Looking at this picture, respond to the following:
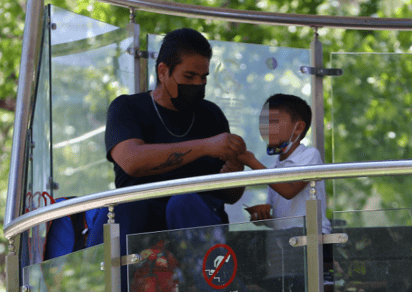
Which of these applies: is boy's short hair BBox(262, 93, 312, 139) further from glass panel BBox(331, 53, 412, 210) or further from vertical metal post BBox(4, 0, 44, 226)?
vertical metal post BBox(4, 0, 44, 226)

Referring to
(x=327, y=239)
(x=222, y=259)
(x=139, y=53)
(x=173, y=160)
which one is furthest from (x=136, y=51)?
(x=327, y=239)

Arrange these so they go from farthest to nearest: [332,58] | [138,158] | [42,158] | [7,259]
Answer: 1. [332,58]
2. [42,158]
3. [138,158]
4. [7,259]

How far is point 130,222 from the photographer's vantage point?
134 inches

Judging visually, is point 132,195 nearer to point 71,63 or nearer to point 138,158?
point 138,158

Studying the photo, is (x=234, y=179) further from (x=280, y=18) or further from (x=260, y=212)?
(x=280, y=18)

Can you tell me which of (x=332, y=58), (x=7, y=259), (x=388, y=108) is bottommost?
(x=7, y=259)

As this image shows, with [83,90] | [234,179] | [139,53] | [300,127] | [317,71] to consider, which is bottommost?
[234,179]

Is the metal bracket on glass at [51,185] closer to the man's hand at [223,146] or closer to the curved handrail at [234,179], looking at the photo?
the man's hand at [223,146]

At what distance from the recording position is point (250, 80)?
456 centimetres

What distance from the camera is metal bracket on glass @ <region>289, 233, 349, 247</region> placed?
2.35 metres

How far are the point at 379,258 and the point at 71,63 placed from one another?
2356 mm

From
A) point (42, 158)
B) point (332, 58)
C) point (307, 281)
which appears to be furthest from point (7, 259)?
point (332, 58)

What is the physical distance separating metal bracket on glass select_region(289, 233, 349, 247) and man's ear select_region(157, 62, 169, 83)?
1976 mm

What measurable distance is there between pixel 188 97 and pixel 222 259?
1.81 meters
